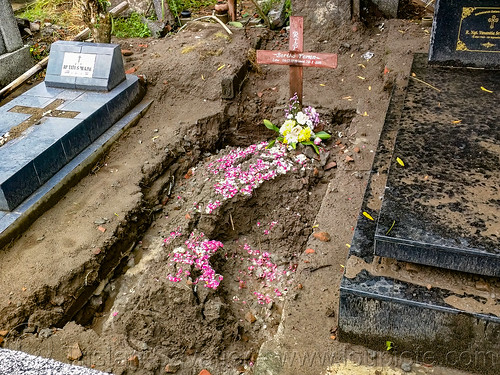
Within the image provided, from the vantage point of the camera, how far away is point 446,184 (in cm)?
269

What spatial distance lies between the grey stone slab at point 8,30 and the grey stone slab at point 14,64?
78mm

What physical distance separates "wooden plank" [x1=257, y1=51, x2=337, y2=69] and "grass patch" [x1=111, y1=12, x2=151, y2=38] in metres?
3.21

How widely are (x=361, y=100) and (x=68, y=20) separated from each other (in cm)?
550

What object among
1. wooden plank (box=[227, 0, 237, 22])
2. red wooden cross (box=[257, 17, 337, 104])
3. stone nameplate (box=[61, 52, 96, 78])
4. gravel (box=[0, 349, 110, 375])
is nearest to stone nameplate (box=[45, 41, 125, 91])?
stone nameplate (box=[61, 52, 96, 78])

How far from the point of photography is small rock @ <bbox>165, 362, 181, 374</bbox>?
9.31 feet

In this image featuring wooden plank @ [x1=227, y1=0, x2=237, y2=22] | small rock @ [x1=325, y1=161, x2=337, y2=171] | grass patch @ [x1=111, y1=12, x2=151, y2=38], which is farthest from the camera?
grass patch @ [x1=111, y1=12, x2=151, y2=38]

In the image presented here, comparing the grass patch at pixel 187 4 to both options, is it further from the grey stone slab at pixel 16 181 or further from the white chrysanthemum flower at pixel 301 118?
the grey stone slab at pixel 16 181

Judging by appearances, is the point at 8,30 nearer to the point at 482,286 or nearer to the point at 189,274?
the point at 189,274

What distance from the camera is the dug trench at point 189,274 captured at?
9.64ft

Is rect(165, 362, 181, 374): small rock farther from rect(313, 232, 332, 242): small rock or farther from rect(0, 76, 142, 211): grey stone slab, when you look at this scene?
rect(0, 76, 142, 211): grey stone slab

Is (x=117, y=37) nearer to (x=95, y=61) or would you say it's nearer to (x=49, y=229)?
(x=95, y=61)

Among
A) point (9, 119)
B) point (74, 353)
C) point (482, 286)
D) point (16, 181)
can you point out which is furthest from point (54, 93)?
point (482, 286)

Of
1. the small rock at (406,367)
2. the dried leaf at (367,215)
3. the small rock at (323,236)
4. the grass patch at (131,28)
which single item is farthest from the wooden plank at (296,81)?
the grass patch at (131,28)

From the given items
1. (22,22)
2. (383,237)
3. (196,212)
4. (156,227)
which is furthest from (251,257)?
(22,22)
